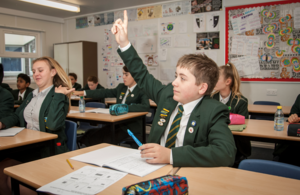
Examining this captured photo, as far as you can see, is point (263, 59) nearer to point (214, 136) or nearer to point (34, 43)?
point (214, 136)

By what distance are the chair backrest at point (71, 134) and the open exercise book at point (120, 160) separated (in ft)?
2.46

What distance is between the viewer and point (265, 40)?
4.06m

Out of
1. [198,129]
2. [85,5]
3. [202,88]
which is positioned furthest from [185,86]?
[85,5]

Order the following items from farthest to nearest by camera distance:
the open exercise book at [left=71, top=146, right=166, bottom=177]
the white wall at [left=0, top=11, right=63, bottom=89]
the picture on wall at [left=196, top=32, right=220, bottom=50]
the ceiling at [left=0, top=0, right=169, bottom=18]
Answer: the white wall at [left=0, top=11, right=63, bottom=89] → the ceiling at [left=0, top=0, right=169, bottom=18] → the picture on wall at [left=196, top=32, right=220, bottom=50] → the open exercise book at [left=71, top=146, right=166, bottom=177]

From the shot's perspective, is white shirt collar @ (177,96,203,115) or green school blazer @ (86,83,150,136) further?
green school blazer @ (86,83,150,136)

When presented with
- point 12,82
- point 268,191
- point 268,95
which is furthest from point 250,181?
point 12,82

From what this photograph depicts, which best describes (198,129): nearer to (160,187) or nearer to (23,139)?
(160,187)

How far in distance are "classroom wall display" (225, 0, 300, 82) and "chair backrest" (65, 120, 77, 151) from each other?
3.38 m

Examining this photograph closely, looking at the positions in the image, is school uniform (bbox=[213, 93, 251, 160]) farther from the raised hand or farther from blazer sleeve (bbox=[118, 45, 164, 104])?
the raised hand

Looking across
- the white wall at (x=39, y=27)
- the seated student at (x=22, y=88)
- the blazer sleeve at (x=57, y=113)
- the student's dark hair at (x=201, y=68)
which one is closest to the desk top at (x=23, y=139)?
the blazer sleeve at (x=57, y=113)

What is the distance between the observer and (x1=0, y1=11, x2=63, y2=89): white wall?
5.77m

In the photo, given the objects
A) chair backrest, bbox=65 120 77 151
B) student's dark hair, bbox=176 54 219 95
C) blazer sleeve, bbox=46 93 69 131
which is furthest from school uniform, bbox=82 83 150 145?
student's dark hair, bbox=176 54 219 95

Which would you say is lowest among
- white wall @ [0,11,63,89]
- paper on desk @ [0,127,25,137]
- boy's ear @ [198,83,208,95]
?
paper on desk @ [0,127,25,137]

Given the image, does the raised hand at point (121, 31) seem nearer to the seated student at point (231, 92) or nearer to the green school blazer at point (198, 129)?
the green school blazer at point (198, 129)
